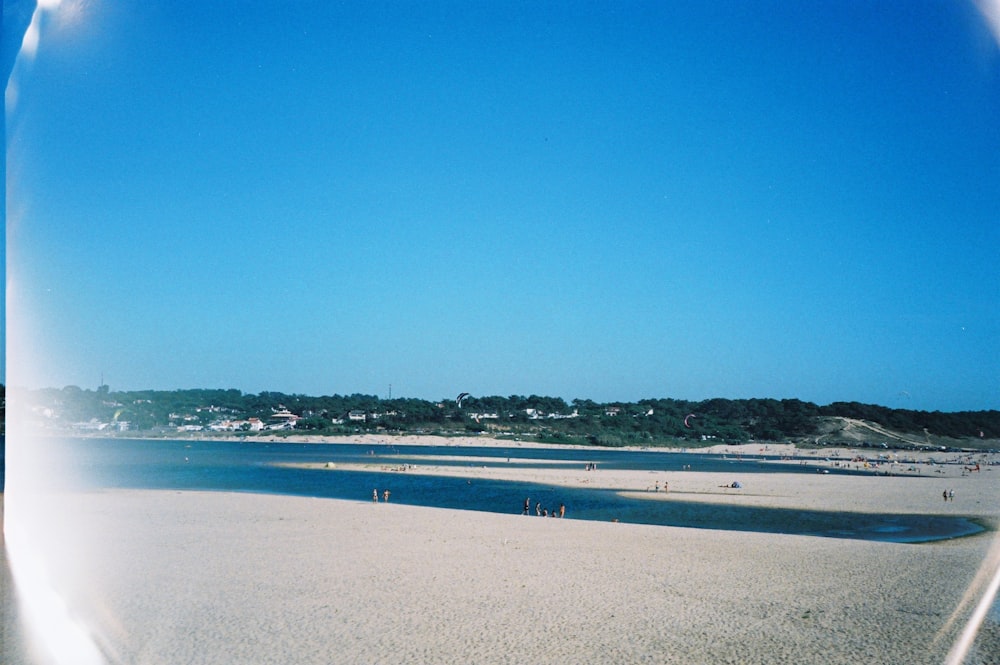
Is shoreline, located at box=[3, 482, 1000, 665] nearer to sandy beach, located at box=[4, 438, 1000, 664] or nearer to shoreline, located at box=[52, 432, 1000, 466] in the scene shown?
sandy beach, located at box=[4, 438, 1000, 664]

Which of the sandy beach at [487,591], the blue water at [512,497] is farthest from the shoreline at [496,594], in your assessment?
the blue water at [512,497]

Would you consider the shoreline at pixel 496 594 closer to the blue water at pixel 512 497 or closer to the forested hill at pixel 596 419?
the blue water at pixel 512 497

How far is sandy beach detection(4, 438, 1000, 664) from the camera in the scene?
6.91 m

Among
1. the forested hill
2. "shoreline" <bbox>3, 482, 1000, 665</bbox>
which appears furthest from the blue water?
the forested hill

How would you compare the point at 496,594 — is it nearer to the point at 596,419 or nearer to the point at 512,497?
the point at 512,497

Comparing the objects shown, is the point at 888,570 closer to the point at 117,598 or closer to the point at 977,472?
the point at 117,598

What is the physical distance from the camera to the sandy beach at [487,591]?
22.7 feet

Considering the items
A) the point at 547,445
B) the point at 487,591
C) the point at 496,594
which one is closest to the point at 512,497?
the point at 487,591

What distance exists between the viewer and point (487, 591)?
966 centimetres

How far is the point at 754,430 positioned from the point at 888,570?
83307 millimetres

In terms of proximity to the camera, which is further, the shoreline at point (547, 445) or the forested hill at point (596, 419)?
the forested hill at point (596, 419)

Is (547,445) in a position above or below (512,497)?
below

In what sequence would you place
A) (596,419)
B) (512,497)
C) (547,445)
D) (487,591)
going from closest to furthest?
1. (487,591)
2. (512,497)
3. (547,445)
4. (596,419)

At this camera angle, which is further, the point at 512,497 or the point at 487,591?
the point at 512,497
